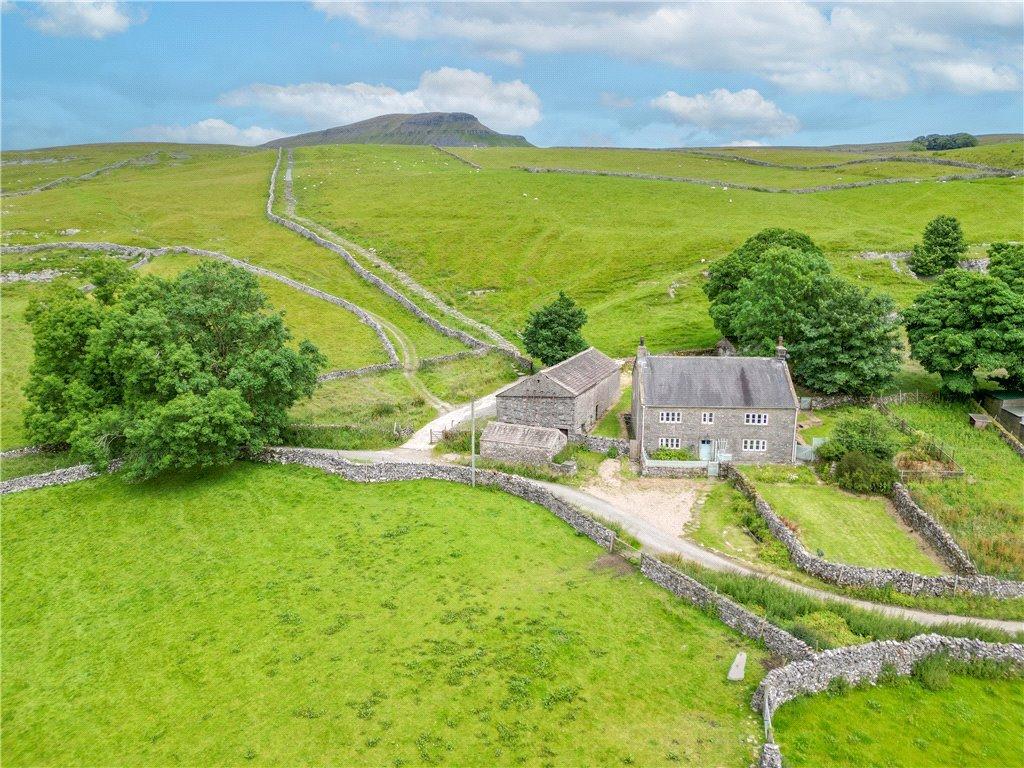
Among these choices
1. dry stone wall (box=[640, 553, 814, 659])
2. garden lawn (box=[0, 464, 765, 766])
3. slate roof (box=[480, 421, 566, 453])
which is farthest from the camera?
slate roof (box=[480, 421, 566, 453])

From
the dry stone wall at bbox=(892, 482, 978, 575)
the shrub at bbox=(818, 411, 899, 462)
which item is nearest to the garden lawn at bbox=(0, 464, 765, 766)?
the dry stone wall at bbox=(892, 482, 978, 575)

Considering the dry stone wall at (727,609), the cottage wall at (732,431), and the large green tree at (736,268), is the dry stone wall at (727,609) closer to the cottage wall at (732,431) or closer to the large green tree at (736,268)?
the cottage wall at (732,431)

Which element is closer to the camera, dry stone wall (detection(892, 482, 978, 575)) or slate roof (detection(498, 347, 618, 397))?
dry stone wall (detection(892, 482, 978, 575))

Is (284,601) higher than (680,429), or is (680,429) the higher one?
(680,429)

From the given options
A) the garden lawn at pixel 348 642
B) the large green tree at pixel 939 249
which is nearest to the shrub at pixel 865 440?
the garden lawn at pixel 348 642

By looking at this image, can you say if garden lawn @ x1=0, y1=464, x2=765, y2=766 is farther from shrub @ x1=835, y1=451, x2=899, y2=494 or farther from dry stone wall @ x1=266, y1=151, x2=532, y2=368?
dry stone wall @ x1=266, y1=151, x2=532, y2=368

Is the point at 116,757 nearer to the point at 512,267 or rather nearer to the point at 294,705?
the point at 294,705

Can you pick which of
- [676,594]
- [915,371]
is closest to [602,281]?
[915,371]
